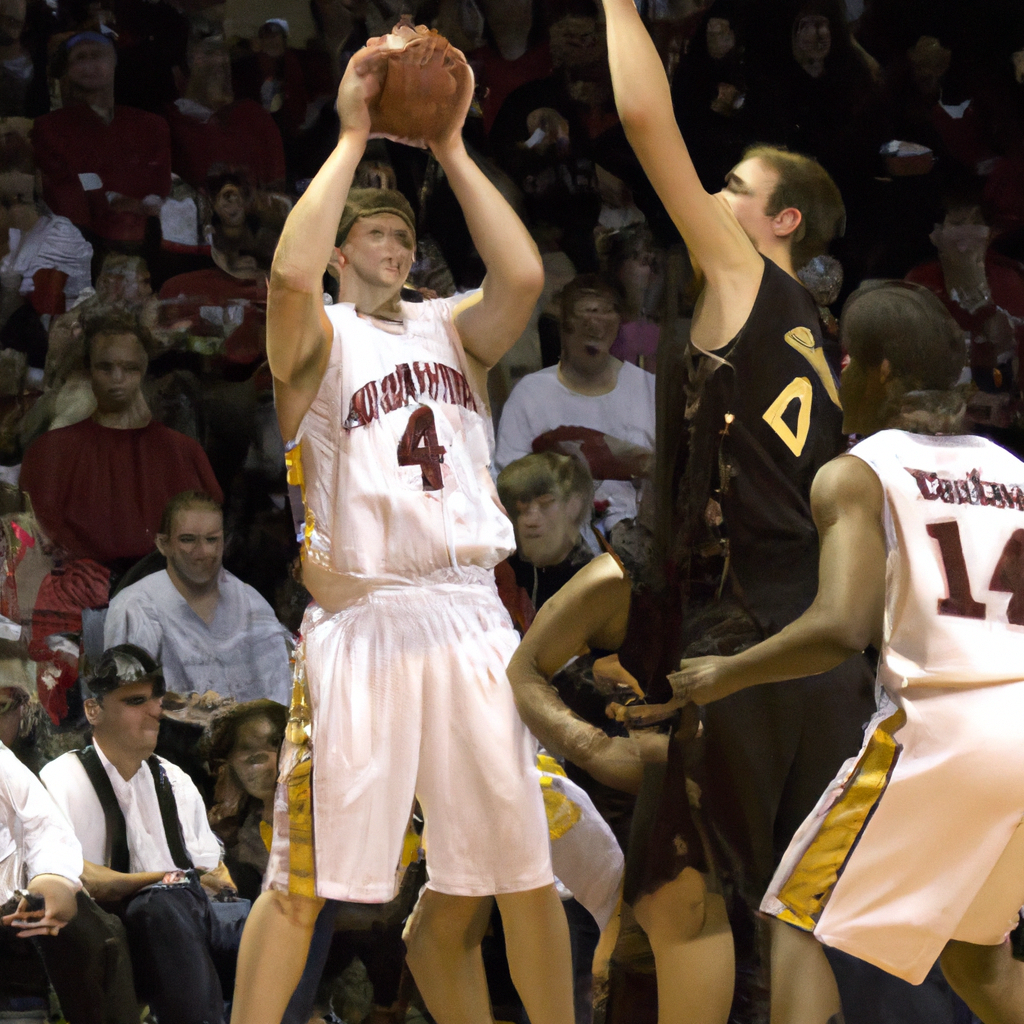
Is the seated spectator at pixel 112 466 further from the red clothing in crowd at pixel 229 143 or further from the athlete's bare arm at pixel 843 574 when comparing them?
the athlete's bare arm at pixel 843 574

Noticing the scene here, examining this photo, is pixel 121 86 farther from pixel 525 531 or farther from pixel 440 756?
pixel 440 756

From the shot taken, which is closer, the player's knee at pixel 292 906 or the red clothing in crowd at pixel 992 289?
the player's knee at pixel 292 906

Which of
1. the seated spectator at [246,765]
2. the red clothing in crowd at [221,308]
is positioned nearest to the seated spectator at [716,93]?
the red clothing in crowd at [221,308]

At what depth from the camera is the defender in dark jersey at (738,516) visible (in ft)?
10.1

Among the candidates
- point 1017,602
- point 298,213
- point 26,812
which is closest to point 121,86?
point 298,213

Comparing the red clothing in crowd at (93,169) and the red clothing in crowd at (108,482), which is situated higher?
the red clothing in crowd at (93,169)

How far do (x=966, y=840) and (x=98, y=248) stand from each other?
2.37 m

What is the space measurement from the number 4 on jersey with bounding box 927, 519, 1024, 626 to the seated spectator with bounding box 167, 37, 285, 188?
1823 mm

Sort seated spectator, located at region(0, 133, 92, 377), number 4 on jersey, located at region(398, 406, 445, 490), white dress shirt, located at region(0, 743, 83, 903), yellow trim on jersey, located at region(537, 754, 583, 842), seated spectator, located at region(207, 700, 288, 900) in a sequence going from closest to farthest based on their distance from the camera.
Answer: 1. number 4 on jersey, located at region(398, 406, 445, 490)
2. yellow trim on jersey, located at region(537, 754, 583, 842)
3. white dress shirt, located at region(0, 743, 83, 903)
4. seated spectator, located at region(207, 700, 288, 900)
5. seated spectator, located at region(0, 133, 92, 377)

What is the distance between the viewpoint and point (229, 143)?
142 inches

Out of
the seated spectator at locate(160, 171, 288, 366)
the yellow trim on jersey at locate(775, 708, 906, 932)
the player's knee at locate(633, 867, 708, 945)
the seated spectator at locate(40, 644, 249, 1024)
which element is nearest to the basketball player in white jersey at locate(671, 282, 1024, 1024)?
the yellow trim on jersey at locate(775, 708, 906, 932)

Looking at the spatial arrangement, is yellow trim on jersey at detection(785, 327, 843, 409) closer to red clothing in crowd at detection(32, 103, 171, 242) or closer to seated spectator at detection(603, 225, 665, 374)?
seated spectator at detection(603, 225, 665, 374)

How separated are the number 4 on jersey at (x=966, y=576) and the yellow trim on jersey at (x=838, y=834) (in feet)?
0.74

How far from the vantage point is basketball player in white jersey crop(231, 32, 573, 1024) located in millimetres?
2893
